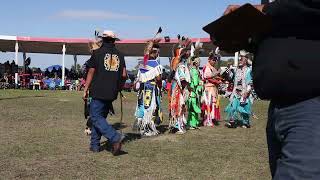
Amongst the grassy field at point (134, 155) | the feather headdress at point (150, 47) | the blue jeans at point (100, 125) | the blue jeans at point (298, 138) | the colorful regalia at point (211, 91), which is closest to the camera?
the blue jeans at point (298, 138)

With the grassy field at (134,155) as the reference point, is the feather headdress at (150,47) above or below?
above

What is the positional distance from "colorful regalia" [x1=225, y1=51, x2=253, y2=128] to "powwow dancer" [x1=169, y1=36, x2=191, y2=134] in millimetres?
1521

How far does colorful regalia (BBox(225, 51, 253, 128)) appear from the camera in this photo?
11.4 metres

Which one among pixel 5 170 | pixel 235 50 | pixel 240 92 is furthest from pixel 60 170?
pixel 240 92

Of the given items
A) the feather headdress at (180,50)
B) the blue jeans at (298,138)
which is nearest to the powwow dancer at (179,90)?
the feather headdress at (180,50)

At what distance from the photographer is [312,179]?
244cm

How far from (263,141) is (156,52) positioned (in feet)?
8.16

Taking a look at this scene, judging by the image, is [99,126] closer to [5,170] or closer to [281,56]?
[5,170]

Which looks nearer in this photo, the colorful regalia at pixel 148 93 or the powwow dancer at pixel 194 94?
the colorful regalia at pixel 148 93

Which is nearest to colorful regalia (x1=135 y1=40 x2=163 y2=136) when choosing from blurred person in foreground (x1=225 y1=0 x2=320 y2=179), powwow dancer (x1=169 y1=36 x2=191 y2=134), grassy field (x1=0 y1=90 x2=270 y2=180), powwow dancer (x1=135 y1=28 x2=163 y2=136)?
powwow dancer (x1=135 y1=28 x2=163 y2=136)

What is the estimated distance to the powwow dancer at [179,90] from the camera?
33.5ft

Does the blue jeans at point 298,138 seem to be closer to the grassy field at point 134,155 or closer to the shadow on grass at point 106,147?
the grassy field at point 134,155

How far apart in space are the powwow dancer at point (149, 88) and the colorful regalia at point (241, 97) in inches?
94.2

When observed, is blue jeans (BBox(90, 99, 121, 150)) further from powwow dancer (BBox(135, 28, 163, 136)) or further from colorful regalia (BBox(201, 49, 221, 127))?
colorful regalia (BBox(201, 49, 221, 127))
